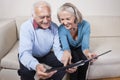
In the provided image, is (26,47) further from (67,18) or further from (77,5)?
(77,5)

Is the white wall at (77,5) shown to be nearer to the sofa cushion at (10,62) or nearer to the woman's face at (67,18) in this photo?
the sofa cushion at (10,62)

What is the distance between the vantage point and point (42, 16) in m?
1.56

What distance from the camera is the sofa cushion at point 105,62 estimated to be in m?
2.02

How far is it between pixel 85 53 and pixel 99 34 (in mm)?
795

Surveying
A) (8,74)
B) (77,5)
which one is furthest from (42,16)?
(77,5)

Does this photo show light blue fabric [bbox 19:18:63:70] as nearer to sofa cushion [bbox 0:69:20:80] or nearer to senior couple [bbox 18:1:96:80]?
senior couple [bbox 18:1:96:80]

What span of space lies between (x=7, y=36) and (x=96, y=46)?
1001 mm

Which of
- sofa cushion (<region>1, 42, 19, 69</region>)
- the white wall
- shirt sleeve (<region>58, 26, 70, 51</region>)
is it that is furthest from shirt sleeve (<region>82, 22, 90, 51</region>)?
the white wall

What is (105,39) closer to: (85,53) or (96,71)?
(96,71)

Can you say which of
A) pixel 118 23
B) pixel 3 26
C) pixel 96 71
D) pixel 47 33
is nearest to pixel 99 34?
pixel 118 23

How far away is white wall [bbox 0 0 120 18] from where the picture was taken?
2.52 m

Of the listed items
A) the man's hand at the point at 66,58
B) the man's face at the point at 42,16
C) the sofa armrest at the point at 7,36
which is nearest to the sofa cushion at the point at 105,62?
the man's hand at the point at 66,58

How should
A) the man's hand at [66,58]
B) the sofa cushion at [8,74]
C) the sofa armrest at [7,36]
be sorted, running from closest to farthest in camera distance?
the man's hand at [66,58] < the sofa cushion at [8,74] < the sofa armrest at [7,36]

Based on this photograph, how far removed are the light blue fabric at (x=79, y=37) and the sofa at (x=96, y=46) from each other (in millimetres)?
295
